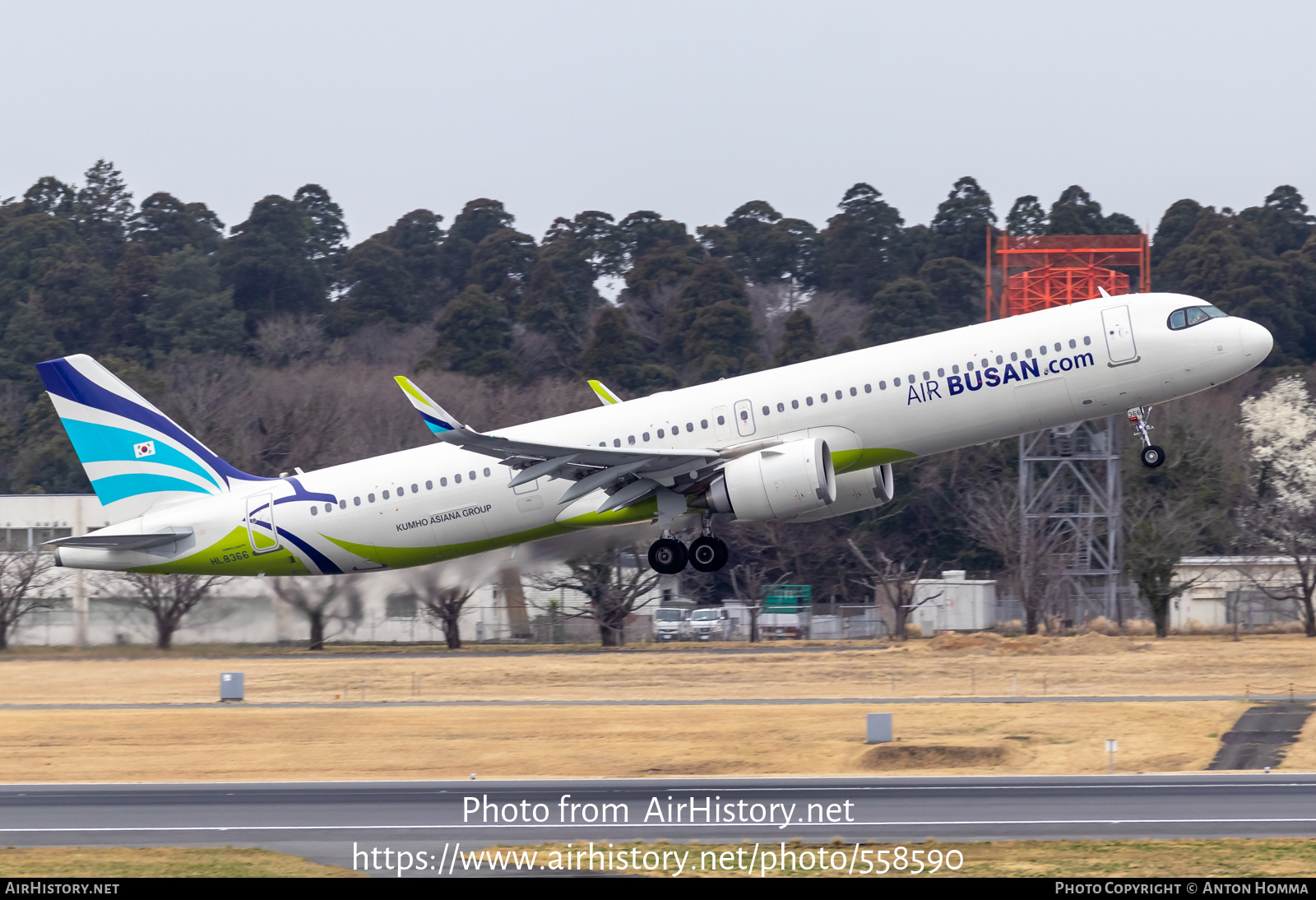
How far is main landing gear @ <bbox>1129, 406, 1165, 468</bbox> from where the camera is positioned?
32125 mm

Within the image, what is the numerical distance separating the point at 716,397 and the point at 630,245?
4221 inches

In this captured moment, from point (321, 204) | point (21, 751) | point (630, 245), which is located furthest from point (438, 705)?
point (321, 204)

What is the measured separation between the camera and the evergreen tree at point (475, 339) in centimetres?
9831

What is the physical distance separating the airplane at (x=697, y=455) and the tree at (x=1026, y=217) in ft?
346

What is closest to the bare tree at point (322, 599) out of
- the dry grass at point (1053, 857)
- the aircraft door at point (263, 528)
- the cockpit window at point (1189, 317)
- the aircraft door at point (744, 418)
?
the aircraft door at point (263, 528)

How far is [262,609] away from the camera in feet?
169

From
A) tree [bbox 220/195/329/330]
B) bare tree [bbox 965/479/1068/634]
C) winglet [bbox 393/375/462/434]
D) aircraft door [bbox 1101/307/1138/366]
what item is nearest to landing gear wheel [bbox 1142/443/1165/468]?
aircraft door [bbox 1101/307/1138/366]

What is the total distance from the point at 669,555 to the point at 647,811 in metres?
7.12

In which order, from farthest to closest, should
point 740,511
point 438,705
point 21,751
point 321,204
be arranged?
1. point 321,204
2. point 438,705
3. point 21,751
4. point 740,511

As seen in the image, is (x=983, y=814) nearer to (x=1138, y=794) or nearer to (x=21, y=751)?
(x=1138, y=794)

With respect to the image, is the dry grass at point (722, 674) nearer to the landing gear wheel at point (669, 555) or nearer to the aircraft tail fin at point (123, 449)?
the aircraft tail fin at point (123, 449)

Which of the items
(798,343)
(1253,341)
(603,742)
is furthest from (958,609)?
(1253,341)

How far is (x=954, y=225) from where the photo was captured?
446 ft

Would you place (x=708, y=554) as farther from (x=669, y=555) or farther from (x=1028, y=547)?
(x=1028, y=547)
